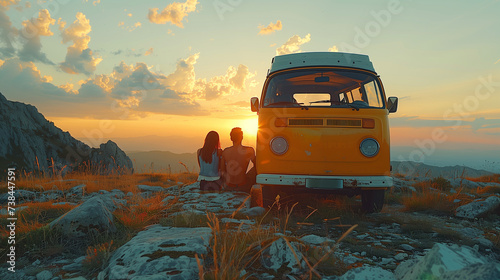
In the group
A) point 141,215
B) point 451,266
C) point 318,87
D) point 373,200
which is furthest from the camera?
point 318,87

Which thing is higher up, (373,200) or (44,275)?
(373,200)

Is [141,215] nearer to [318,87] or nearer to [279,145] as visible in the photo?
[279,145]

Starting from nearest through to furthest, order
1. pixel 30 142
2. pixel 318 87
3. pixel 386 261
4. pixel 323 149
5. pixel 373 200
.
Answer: pixel 386 261 < pixel 323 149 < pixel 373 200 < pixel 318 87 < pixel 30 142

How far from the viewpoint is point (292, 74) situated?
5.49 meters

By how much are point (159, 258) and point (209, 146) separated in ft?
16.4

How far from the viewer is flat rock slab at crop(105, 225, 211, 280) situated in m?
2.29

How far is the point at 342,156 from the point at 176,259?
3232 mm

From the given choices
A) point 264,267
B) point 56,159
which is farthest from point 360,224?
point 56,159

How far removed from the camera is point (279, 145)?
4.86 meters

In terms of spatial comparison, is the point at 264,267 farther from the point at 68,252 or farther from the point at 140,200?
the point at 140,200

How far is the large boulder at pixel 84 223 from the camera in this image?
338 cm

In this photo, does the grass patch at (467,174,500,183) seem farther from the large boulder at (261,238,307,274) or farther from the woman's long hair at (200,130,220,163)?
the large boulder at (261,238,307,274)

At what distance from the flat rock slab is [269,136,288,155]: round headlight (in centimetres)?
213

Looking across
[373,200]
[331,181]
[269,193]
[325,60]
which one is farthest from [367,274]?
[325,60]
